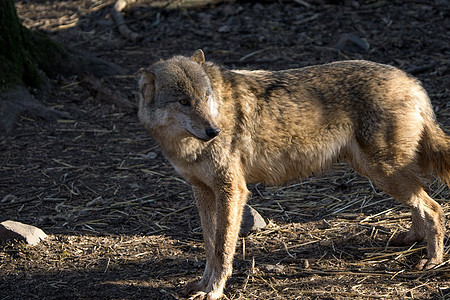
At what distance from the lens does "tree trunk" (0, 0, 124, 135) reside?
343 inches

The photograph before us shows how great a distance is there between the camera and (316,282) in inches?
193

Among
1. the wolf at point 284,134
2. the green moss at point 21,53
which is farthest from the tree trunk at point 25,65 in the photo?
the wolf at point 284,134

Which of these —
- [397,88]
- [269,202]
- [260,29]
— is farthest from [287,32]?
[397,88]

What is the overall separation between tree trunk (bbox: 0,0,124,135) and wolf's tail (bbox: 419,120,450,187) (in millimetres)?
5864

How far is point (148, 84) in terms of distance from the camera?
16.3 ft

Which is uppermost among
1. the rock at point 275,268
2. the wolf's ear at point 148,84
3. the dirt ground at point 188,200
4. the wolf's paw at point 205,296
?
the wolf's ear at point 148,84

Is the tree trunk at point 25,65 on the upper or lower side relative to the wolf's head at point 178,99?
lower

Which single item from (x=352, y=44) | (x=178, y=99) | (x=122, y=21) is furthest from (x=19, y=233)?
(x=122, y=21)

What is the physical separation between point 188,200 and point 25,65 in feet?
13.9

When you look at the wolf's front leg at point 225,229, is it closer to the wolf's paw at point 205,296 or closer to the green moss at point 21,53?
the wolf's paw at point 205,296

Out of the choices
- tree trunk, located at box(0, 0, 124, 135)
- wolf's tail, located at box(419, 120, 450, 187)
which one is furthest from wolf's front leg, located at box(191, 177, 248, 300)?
tree trunk, located at box(0, 0, 124, 135)

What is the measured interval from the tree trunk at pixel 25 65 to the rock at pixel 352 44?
4289 mm

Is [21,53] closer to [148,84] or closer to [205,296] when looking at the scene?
[148,84]

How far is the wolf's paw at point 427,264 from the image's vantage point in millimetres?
5031
